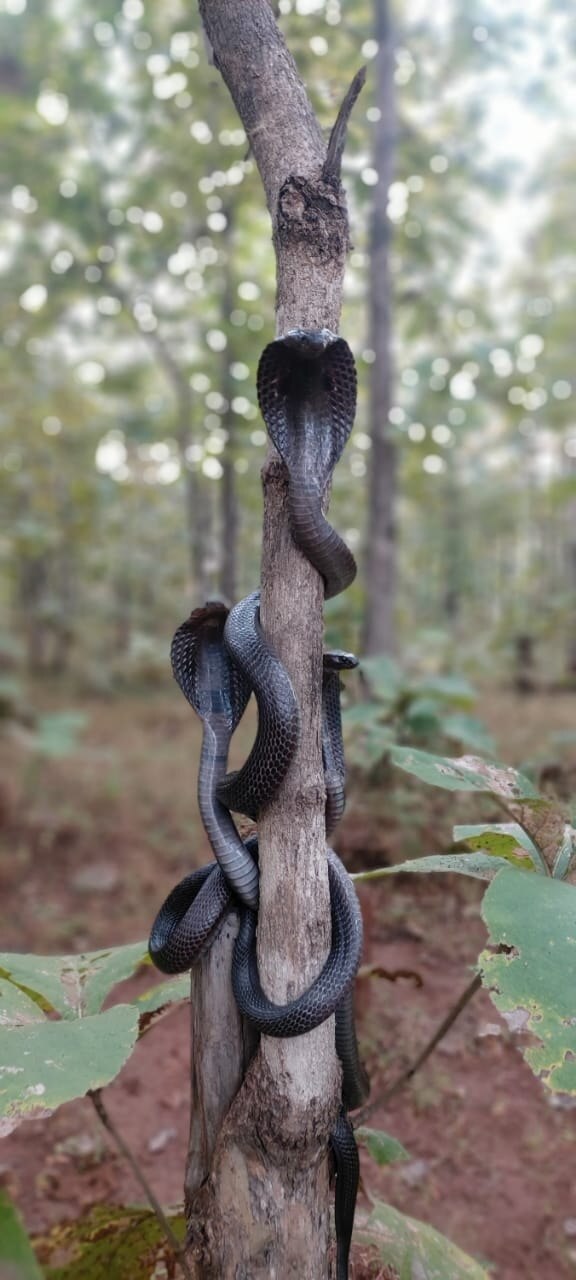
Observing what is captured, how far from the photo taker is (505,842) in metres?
1.57

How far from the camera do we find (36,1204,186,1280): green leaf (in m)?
1.75

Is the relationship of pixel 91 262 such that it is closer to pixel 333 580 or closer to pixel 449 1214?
pixel 333 580

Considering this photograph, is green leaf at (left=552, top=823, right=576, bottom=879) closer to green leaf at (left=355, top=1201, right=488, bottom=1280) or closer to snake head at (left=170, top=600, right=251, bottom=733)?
snake head at (left=170, top=600, right=251, bottom=733)

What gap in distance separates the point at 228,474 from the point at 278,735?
15.9 feet

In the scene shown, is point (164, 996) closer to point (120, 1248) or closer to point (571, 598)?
point (120, 1248)

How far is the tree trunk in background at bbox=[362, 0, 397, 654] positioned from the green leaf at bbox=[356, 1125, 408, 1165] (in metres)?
3.94

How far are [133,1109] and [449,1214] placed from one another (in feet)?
4.51

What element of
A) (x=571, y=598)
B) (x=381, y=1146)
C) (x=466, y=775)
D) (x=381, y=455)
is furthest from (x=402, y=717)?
(x=571, y=598)

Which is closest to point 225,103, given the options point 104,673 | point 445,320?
point 445,320

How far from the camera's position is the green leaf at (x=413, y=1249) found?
5.41ft

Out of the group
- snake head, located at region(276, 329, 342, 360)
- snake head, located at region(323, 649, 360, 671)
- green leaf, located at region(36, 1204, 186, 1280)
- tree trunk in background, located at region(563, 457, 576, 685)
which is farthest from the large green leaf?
tree trunk in background, located at region(563, 457, 576, 685)

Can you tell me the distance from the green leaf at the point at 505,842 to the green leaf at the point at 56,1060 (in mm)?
687

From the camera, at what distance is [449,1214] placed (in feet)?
8.44

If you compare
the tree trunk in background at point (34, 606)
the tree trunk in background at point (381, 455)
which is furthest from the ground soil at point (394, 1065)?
the tree trunk in background at point (34, 606)
